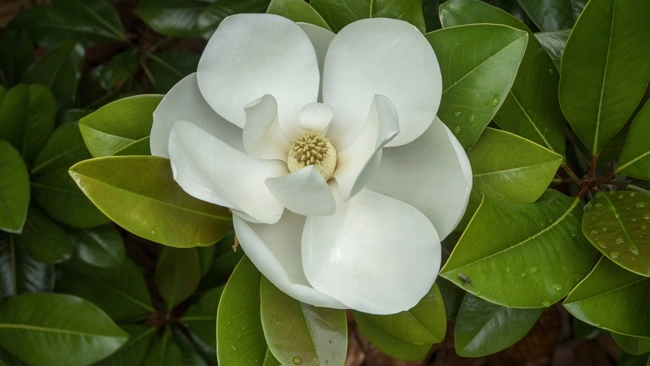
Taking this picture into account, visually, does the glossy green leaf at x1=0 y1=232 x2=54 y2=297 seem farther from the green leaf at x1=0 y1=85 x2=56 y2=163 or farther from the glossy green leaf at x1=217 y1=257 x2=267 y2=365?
the glossy green leaf at x1=217 y1=257 x2=267 y2=365

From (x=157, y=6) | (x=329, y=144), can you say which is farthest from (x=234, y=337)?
(x=157, y=6)

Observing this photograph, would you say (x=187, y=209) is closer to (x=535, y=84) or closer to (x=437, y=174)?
(x=437, y=174)

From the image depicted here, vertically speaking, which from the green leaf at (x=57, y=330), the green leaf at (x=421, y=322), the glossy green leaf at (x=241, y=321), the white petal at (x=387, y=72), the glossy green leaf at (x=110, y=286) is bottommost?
the glossy green leaf at (x=110, y=286)

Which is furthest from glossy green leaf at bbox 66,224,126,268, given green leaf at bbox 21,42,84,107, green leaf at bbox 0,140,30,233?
green leaf at bbox 21,42,84,107

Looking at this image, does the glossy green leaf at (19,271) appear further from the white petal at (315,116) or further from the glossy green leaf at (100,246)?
the white petal at (315,116)

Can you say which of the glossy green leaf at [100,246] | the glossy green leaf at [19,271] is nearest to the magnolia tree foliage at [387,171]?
the glossy green leaf at [100,246]

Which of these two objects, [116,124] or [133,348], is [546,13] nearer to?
[116,124]
